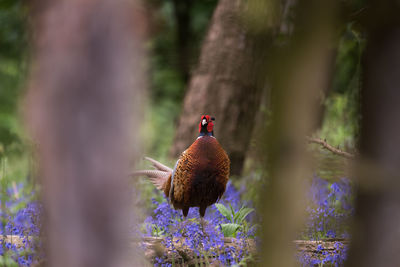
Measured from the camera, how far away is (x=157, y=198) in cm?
563

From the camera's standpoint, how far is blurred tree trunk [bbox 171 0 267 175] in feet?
23.2

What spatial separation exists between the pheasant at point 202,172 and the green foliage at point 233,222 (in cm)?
17

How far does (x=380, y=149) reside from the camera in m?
2.21

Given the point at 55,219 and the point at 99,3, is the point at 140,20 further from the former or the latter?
the point at 55,219

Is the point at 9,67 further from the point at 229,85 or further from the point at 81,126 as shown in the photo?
the point at 81,126

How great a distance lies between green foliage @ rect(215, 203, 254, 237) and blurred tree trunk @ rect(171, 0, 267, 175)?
8.79 feet

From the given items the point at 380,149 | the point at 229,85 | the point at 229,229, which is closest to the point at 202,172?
the point at 229,229

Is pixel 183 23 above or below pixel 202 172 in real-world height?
above

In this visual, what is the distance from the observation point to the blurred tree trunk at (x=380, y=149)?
2188 millimetres

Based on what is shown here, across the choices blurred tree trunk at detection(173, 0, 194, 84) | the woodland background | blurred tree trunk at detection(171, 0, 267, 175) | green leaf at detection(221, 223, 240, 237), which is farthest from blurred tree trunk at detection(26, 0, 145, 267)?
blurred tree trunk at detection(173, 0, 194, 84)

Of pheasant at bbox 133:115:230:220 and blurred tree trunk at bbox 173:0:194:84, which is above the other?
blurred tree trunk at bbox 173:0:194:84

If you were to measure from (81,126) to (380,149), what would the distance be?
4.42 ft

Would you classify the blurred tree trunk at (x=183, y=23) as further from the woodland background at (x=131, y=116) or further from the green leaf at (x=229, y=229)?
the woodland background at (x=131, y=116)

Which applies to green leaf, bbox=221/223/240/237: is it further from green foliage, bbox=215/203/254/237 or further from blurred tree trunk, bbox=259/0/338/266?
blurred tree trunk, bbox=259/0/338/266
